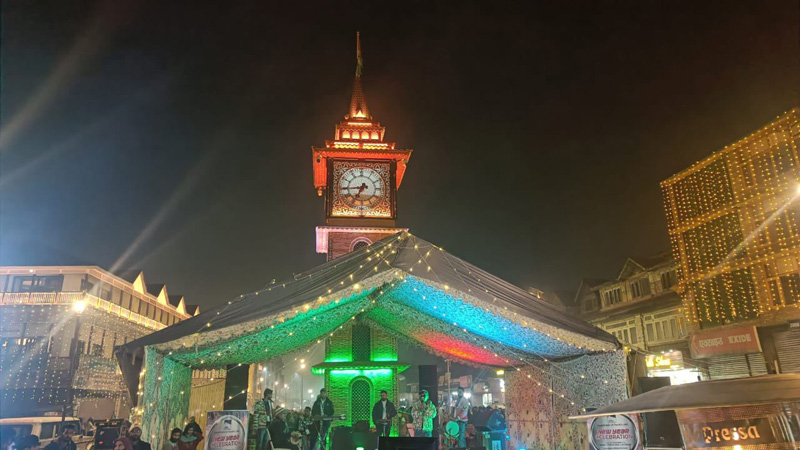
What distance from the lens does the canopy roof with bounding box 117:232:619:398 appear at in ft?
26.0

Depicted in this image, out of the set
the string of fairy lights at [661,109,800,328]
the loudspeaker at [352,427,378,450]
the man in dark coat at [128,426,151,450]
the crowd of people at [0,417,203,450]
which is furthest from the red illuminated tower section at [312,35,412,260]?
the string of fairy lights at [661,109,800,328]

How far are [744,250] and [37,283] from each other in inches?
1631

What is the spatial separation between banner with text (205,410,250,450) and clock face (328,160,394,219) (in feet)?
46.9

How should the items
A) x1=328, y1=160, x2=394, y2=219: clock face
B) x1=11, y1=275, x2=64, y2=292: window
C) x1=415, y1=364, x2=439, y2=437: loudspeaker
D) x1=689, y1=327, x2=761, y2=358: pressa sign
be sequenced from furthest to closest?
x1=11, y1=275, x2=64, y2=292: window
x1=328, y1=160, x2=394, y2=219: clock face
x1=689, y1=327, x2=761, y2=358: pressa sign
x1=415, y1=364, x2=439, y2=437: loudspeaker

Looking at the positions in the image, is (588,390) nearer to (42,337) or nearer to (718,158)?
(718,158)

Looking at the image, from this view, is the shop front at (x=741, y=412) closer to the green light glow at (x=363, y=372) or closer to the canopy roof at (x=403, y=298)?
the canopy roof at (x=403, y=298)

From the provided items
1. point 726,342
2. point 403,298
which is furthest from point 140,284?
point 726,342

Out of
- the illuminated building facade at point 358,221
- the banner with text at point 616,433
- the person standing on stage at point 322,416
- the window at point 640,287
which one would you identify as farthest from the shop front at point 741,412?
the window at point 640,287

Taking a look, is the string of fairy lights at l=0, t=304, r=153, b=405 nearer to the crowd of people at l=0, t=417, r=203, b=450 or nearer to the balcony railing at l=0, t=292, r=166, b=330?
the balcony railing at l=0, t=292, r=166, b=330

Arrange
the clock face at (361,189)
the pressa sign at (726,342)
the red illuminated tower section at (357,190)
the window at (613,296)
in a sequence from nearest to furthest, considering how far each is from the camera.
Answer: the pressa sign at (726,342), the red illuminated tower section at (357,190), the clock face at (361,189), the window at (613,296)

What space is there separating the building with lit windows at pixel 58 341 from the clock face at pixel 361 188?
17.9 meters

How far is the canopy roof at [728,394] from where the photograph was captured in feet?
14.3

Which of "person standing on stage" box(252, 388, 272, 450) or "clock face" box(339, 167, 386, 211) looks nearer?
"person standing on stage" box(252, 388, 272, 450)

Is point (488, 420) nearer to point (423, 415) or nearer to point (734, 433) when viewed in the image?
point (423, 415)
